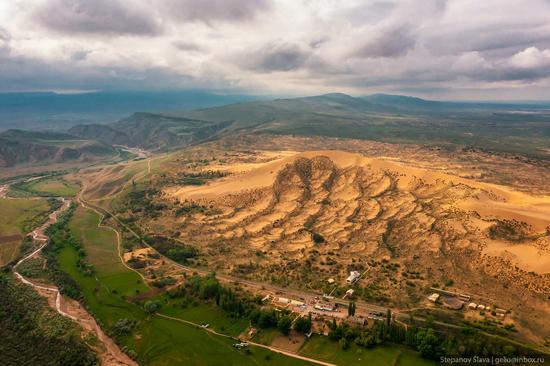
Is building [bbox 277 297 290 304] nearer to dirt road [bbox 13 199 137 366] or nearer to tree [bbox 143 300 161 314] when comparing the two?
tree [bbox 143 300 161 314]

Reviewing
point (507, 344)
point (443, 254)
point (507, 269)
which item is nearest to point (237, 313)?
point (507, 344)

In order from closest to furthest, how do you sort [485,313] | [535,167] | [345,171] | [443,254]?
1. [485,313]
2. [443,254]
3. [345,171]
4. [535,167]

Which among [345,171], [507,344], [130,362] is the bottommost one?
[130,362]

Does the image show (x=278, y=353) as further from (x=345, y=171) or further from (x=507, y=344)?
(x=345, y=171)

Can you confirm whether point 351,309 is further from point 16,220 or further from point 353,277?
point 16,220

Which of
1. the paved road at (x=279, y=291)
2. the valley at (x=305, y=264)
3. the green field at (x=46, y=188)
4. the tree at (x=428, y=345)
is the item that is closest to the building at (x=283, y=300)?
the valley at (x=305, y=264)

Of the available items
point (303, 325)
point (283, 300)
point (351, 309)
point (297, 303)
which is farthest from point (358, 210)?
point (303, 325)

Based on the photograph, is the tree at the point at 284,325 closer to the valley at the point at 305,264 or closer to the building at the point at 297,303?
the valley at the point at 305,264
